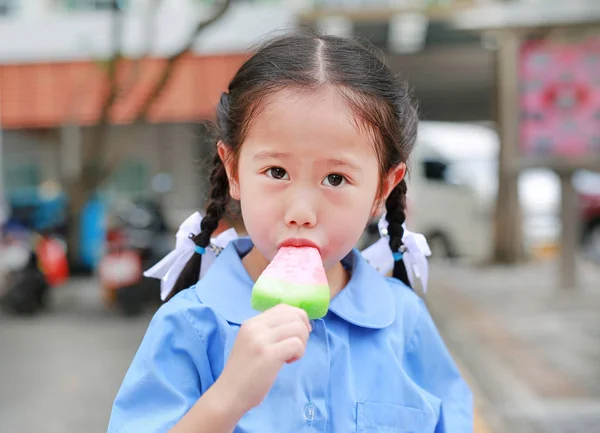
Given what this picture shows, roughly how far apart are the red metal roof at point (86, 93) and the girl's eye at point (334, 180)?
12883mm

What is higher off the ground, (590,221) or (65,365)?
(65,365)

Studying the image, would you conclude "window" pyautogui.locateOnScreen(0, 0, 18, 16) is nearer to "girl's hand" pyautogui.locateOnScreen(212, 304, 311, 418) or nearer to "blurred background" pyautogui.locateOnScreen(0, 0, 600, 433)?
"blurred background" pyautogui.locateOnScreen(0, 0, 600, 433)

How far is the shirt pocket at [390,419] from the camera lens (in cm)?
152

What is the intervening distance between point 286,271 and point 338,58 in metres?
0.46

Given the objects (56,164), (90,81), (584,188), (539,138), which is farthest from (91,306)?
(584,188)

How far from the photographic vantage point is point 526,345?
6418mm

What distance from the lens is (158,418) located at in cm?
140

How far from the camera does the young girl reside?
1388mm

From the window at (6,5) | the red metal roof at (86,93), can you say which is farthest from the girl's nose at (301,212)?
the window at (6,5)

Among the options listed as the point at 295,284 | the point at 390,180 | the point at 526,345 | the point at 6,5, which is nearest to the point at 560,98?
the point at 526,345

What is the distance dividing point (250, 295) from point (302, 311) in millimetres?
284

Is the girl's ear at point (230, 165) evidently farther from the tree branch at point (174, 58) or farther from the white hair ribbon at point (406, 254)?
the tree branch at point (174, 58)

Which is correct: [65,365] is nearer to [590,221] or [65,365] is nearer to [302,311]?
[302,311]

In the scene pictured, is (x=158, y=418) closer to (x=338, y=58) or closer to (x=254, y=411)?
(x=254, y=411)
